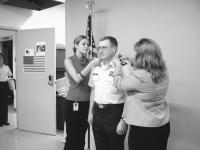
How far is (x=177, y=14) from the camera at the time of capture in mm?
2334

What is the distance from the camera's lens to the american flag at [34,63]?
4.16 m

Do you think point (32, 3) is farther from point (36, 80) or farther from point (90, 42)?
point (90, 42)

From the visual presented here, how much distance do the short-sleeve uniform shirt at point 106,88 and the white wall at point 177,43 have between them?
0.69 metres

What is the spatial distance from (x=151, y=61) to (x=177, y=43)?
2.60 ft

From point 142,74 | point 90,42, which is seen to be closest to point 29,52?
point 90,42

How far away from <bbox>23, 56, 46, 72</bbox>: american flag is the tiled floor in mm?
1191

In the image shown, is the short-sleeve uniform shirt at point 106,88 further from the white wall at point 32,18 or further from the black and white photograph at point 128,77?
the white wall at point 32,18

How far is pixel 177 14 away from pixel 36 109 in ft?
10.0

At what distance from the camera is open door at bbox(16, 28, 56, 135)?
161 inches

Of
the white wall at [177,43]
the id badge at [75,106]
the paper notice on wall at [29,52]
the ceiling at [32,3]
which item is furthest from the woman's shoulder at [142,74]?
the ceiling at [32,3]

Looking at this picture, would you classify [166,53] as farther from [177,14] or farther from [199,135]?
[199,135]

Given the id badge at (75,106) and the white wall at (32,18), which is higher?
the white wall at (32,18)

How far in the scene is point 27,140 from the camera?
3783 mm

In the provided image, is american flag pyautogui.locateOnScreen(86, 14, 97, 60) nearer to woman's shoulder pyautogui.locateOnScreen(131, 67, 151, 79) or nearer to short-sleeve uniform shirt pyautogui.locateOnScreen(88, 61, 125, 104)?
short-sleeve uniform shirt pyautogui.locateOnScreen(88, 61, 125, 104)
